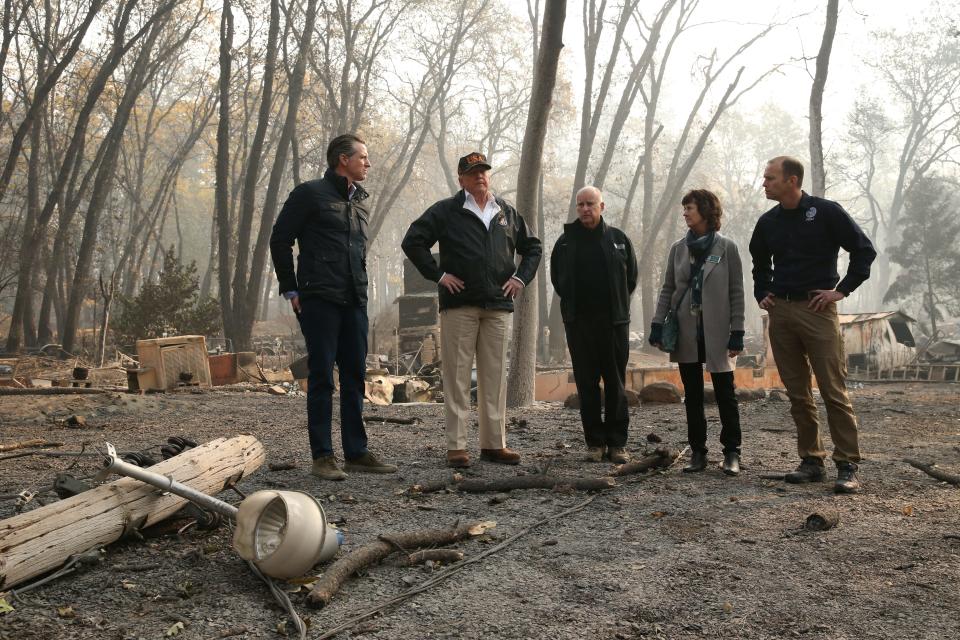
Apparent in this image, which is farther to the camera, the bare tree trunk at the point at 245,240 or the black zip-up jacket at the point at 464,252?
the bare tree trunk at the point at 245,240

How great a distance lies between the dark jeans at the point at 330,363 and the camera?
551 centimetres

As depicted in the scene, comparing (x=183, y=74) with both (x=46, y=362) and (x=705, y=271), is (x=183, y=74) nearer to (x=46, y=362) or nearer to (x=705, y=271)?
(x=46, y=362)

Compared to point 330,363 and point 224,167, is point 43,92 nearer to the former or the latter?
point 224,167

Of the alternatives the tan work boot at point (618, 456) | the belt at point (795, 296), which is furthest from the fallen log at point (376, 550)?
the belt at point (795, 296)

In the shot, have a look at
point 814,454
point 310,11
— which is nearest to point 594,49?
point 310,11

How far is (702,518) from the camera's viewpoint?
15.3 ft

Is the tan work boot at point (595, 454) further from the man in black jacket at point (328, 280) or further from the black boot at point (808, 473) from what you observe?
the man in black jacket at point (328, 280)

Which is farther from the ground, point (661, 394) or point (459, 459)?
point (661, 394)

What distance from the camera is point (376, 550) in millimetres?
3850

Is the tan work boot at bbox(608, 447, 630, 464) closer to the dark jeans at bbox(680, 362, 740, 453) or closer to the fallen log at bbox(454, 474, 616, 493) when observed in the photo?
the dark jeans at bbox(680, 362, 740, 453)

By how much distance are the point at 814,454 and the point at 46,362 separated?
54.3 ft

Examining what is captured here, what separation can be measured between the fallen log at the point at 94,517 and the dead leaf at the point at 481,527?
1.46 meters

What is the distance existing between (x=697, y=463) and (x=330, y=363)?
9.07ft

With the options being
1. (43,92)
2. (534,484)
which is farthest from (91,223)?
(534,484)
